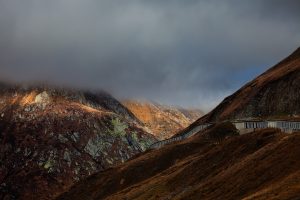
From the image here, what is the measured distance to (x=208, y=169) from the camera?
116 meters

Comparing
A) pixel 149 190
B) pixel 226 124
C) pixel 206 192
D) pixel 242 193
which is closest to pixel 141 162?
pixel 226 124

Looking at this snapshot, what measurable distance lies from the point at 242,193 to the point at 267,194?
14.3 meters

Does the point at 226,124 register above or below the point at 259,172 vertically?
above

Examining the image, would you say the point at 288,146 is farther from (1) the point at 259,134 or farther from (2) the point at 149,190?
(2) the point at 149,190

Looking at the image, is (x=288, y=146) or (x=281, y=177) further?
(x=288, y=146)

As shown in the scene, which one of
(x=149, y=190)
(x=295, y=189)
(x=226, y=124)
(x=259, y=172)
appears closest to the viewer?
(x=295, y=189)

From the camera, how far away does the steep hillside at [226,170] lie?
80.8m

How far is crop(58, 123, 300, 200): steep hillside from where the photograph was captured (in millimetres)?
80819

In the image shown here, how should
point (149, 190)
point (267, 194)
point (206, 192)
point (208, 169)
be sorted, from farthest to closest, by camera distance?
point (149, 190) → point (208, 169) → point (206, 192) → point (267, 194)

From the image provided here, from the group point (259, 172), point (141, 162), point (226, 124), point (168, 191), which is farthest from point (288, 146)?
point (141, 162)

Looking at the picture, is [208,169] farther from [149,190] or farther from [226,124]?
[226,124]

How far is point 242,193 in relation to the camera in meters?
83.3

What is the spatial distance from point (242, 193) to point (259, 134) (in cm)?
3526

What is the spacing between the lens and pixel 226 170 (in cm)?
10238
